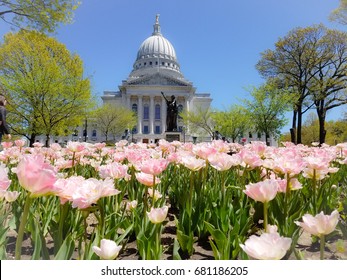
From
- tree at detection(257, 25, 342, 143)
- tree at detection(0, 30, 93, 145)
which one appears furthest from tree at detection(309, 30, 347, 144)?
tree at detection(0, 30, 93, 145)

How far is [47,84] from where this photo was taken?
16156 millimetres

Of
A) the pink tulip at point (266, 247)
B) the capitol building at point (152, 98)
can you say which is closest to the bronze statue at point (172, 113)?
the pink tulip at point (266, 247)

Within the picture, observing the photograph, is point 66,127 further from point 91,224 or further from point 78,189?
point 78,189

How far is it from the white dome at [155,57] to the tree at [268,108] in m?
51.8

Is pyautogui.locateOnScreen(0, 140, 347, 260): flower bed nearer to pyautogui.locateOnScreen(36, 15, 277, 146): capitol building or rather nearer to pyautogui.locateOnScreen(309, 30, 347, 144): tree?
pyautogui.locateOnScreen(309, 30, 347, 144): tree

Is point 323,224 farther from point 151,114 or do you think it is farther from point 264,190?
point 151,114

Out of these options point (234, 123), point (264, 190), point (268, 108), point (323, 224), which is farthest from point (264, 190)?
point (234, 123)

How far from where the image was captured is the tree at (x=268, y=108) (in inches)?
878

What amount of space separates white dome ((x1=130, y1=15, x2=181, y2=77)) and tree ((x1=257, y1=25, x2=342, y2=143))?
51.3 meters

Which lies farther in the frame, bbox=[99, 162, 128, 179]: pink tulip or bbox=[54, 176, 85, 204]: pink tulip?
bbox=[99, 162, 128, 179]: pink tulip

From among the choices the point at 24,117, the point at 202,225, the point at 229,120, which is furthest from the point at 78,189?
the point at 229,120

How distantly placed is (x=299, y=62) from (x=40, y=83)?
60.2 feet

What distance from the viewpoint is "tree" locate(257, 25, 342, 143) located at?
2172 cm
